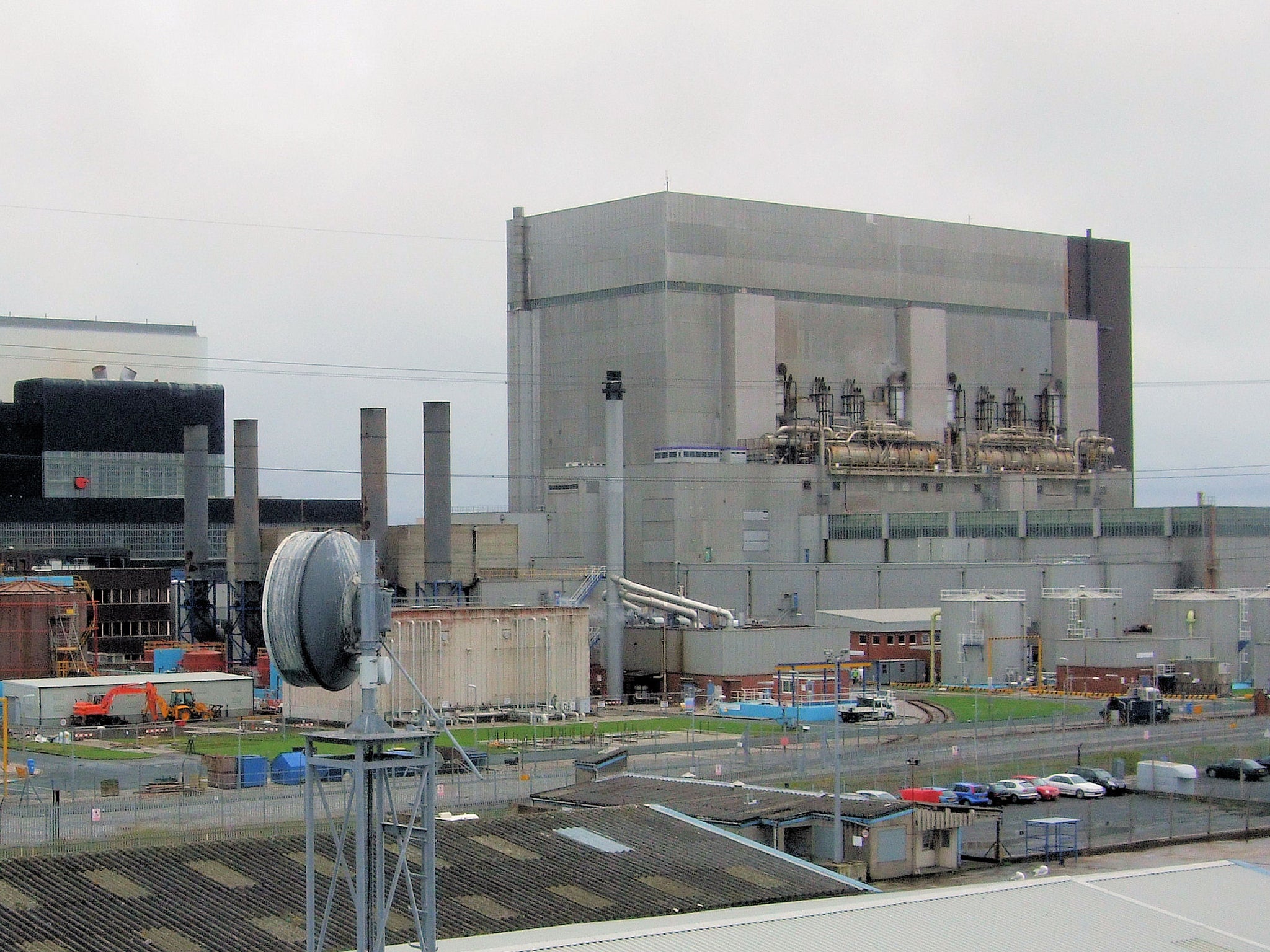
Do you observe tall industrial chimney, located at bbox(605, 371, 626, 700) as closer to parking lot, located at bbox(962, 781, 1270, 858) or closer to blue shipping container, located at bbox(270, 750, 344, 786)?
blue shipping container, located at bbox(270, 750, 344, 786)

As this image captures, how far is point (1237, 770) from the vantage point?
5919 centimetres

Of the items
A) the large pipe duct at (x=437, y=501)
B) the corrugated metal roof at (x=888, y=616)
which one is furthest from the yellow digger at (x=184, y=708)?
the corrugated metal roof at (x=888, y=616)

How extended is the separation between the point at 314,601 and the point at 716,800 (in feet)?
86.7

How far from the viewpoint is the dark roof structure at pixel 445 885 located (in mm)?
29984

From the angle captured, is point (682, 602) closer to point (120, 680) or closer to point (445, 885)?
point (120, 680)

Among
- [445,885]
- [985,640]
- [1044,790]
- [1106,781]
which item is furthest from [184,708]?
[445,885]

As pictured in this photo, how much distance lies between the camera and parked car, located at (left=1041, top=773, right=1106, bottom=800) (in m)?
56.4

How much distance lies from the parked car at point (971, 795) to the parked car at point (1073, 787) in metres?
3.08

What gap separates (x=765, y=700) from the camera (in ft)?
265

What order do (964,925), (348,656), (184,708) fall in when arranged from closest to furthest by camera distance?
(348,656), (964,925), (184,708)

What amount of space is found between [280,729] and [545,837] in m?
36.9

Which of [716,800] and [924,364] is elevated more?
[924,364]

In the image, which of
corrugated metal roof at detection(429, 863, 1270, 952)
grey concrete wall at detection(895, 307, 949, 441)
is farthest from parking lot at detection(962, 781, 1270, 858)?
grey concrete wall at detection(895, 307, 949, 441)

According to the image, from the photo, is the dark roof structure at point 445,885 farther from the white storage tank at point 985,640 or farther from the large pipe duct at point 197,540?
the large pipe duct at point 197,540
